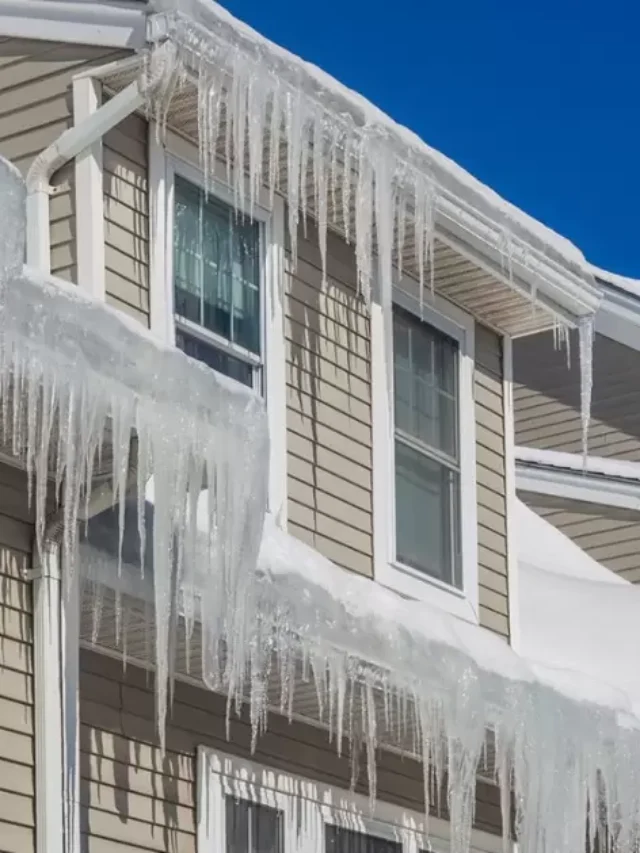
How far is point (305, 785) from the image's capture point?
10.8 m

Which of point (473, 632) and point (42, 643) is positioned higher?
point (473, 632)

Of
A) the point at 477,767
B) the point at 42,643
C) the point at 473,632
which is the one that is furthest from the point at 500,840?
the point at 42,643

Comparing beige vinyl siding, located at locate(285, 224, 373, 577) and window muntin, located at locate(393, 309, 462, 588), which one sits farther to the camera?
window muntin, located at locate(393, 309, 462, 588)

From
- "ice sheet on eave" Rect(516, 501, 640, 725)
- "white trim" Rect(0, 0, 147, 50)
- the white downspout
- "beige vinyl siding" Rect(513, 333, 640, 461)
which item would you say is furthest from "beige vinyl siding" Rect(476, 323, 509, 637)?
"beige vinyl siding" Rect(513, 333, 640, 461)

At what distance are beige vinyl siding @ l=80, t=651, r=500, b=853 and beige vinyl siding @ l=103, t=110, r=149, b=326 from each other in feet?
5.66

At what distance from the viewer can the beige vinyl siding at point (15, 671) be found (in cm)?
870

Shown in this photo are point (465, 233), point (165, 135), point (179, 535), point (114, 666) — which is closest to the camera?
point (179, 535)

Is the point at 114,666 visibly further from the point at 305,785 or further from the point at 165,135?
the point at 165,135

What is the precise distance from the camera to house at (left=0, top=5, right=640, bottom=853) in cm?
874

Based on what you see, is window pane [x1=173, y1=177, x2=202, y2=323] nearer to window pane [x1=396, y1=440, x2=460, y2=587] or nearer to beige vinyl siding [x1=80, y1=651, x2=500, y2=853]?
beige vinyl siding [x1=80, y1=651, x2=500, y2=853]

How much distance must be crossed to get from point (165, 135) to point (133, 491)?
85.4 inches

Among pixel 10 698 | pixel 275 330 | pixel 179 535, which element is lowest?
pixel 10 698

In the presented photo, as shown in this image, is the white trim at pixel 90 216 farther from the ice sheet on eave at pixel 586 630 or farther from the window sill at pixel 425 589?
the ice sheet on eave at pixel 586 630

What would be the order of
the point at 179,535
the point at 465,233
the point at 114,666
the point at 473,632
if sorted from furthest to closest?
the point at 465,233 → the point at 473,632 → the point at 114,666 → the point at 179,535
